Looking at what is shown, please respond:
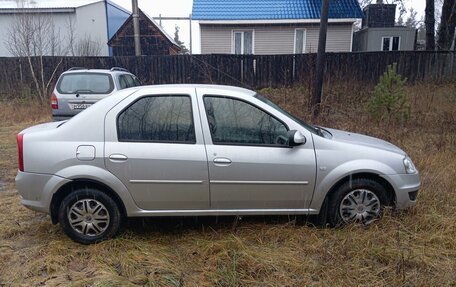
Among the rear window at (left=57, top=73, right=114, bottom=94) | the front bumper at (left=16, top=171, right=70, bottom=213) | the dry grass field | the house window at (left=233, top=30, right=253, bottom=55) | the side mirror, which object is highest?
the house window at (left=233, top=30, right=253, bottom=55)

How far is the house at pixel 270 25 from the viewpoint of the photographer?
57.7 ft

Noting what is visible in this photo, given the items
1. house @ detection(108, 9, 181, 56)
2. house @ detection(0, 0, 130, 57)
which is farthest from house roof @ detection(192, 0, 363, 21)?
house @ detection(108, 9, 181, 56)

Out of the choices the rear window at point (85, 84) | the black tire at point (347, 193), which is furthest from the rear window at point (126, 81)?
the black tire at point (347, 193)

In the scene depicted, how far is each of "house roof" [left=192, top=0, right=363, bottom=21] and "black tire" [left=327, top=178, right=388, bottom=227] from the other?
1524 cm

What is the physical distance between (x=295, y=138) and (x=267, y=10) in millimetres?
15967

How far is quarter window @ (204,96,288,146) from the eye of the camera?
3.64 m

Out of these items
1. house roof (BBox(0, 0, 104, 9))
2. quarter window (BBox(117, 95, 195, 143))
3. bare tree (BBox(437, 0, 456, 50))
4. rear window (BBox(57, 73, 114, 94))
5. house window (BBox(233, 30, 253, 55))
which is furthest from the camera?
house roof (BBox(0, 0, 104, 9))

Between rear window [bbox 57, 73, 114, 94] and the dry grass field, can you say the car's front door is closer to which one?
the dry grass field

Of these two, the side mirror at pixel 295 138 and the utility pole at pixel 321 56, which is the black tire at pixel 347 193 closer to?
the side mirror at pixel 295 138

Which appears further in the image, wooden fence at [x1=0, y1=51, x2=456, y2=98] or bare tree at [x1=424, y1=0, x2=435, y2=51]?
bare tree at [x1=424, y1=0, x2=435, y2=51]

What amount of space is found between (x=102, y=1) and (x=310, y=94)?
20.0 meters

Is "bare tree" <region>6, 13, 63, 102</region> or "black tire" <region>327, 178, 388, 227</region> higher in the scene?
"bare tree" <region>6, 13, 63, 102</region>

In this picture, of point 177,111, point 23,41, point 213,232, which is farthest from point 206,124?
point 23,41

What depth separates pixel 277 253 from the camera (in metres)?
3.41
